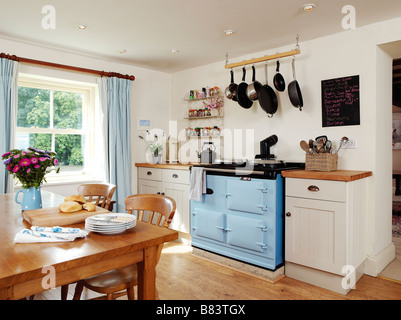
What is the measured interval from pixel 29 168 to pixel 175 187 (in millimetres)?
2094

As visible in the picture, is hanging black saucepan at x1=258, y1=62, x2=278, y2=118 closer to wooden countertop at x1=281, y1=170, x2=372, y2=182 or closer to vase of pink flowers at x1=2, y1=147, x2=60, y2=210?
wooden countertop at x1=281, y1=170, x2=372, y2=182

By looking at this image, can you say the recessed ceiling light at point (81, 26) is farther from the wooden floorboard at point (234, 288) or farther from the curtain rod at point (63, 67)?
the wooden floorboard at point (234, 288)

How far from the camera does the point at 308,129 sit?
3.14 metres

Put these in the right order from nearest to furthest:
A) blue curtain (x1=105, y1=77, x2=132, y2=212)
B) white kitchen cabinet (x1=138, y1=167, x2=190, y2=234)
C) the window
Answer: the window, white kitchen cabinet (x1=138, y1=167, x2=190, y2=234), blue curtain (x1=105, y1=77, x2=132, y2=212)

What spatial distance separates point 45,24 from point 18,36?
20.2 inches

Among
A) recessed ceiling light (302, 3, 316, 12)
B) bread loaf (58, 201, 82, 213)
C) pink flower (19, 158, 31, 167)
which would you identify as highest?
recessed ceiling light (302, 3, 316, 12)

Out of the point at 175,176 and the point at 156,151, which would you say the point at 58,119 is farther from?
the point at 175,176

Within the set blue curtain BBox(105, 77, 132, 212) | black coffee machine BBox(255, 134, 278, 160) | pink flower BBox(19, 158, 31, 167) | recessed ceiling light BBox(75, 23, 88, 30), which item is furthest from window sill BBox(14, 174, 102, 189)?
black coffee machine BBox(255, 134, 278, 160)

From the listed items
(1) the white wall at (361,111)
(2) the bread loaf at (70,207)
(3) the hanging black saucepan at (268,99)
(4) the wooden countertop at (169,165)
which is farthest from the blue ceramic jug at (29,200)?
(1) the white wall at (361,111)

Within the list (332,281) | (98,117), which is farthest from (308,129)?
(98,117)

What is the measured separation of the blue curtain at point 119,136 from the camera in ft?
12.4

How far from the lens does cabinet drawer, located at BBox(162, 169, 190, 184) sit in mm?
3515

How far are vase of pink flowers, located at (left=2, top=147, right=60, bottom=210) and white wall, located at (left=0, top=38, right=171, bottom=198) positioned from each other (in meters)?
1.85

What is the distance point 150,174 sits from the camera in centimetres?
402
